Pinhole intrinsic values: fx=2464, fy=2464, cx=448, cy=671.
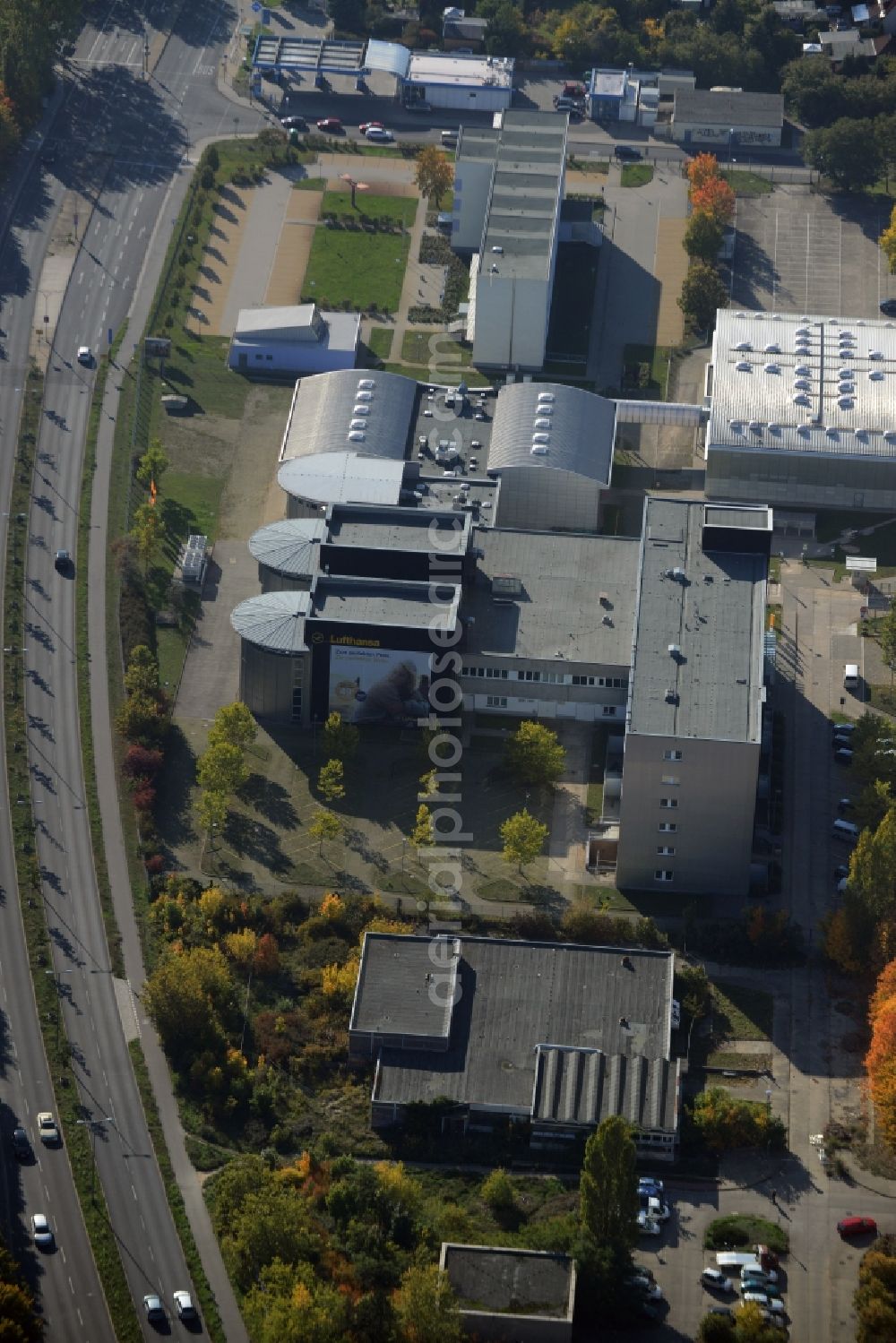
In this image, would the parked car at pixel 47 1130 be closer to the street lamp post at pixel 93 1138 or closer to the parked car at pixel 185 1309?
the street lamp post at pixel 93 1138

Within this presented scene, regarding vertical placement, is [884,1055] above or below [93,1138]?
above

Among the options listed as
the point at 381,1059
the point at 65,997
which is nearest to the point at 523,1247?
the point at 381,1059

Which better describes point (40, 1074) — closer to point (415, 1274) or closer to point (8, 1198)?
point (8, 1198)

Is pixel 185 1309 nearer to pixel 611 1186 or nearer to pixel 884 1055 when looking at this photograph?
pixel 611 1186

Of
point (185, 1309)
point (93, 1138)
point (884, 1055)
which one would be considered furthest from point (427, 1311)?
point (884, 1055)

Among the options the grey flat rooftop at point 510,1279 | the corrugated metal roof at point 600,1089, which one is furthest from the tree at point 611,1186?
the corrugated metal roof at point 600,1089

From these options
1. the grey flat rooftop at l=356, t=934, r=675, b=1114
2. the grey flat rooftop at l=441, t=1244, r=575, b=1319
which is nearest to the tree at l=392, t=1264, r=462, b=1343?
the grey flat rooftop at l=441, t=1244, r=575, b=1319
